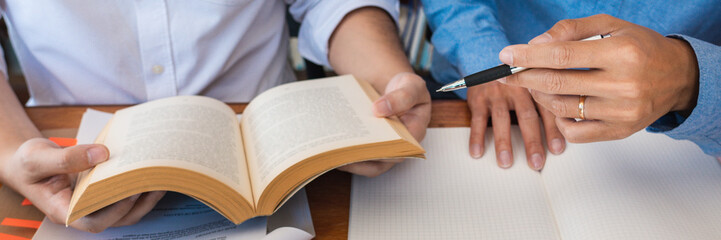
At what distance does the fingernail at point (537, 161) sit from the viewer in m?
0.72

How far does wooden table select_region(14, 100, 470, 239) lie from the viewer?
2.10ft

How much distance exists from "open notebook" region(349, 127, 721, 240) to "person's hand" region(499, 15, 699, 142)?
108 mm

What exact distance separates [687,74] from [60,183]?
2.69 feet

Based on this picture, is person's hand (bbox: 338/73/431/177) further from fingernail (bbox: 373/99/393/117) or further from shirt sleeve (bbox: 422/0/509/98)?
shirt sleeve (bbox: 422/0/509/98)

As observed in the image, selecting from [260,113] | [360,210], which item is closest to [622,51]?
[360,210]

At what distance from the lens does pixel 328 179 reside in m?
0.72

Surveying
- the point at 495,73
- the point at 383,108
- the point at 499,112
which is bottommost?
the point at 499,112

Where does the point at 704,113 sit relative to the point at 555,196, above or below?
above

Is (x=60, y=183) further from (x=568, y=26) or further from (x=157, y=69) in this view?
(x=568, y=26)

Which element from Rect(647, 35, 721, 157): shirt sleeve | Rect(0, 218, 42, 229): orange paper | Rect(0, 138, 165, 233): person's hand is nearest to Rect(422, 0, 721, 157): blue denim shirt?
Rect(647, 35, 721, 157): shirt sleeve

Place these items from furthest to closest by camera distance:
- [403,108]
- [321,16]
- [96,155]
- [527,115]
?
1. [321,16]
2. [527,115]
3. [403,108]
4. [96,155]

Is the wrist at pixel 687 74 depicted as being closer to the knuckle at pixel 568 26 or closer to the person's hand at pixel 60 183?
the knuckle at pixel 568 26

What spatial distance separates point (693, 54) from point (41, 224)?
870 mm

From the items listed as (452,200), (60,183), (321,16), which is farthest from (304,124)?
(321,16)
